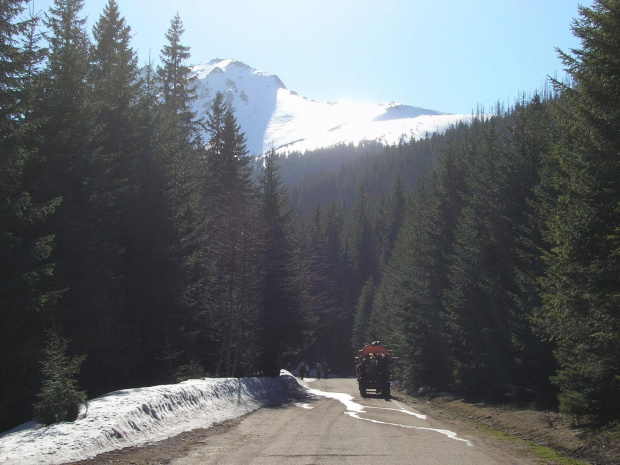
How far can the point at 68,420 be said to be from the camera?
958 cm

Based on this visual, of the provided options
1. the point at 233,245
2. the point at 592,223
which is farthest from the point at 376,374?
the point at 592,223

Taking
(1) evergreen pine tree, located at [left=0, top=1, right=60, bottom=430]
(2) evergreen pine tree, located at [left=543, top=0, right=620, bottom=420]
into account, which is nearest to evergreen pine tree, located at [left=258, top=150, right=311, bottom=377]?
(1) evergreen pine tree, located at [left=0, top=1, right=60, bottom=430]

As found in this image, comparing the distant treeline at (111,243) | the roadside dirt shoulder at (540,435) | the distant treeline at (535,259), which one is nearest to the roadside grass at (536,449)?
the roadside dirt shoulder at (540,435)

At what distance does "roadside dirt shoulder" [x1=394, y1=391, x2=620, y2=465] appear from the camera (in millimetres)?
10238

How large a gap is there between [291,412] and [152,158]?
13721mm

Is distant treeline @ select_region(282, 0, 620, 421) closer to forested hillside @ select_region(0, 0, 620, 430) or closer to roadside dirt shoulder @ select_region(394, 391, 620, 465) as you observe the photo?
forested hillside @ select_region(0, 0, 620, 430)

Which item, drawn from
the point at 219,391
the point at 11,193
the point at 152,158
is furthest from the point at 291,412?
the point at 152,158

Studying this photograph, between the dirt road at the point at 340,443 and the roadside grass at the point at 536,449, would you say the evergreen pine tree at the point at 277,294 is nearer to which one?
the dirt road at the point at 340,443

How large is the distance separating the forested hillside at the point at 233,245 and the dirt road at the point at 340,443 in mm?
3252

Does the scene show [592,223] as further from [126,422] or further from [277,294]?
[277,294]

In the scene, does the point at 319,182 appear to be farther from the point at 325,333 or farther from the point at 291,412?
the point at 291,412

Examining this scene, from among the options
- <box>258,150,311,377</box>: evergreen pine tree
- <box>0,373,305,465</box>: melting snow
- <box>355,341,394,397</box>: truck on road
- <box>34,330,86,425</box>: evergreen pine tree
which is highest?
<box>258,150,311,377</box>: evergreen pine tree

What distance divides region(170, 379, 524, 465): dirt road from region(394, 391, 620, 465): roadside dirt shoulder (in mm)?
855

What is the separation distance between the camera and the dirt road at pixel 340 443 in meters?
9.13
